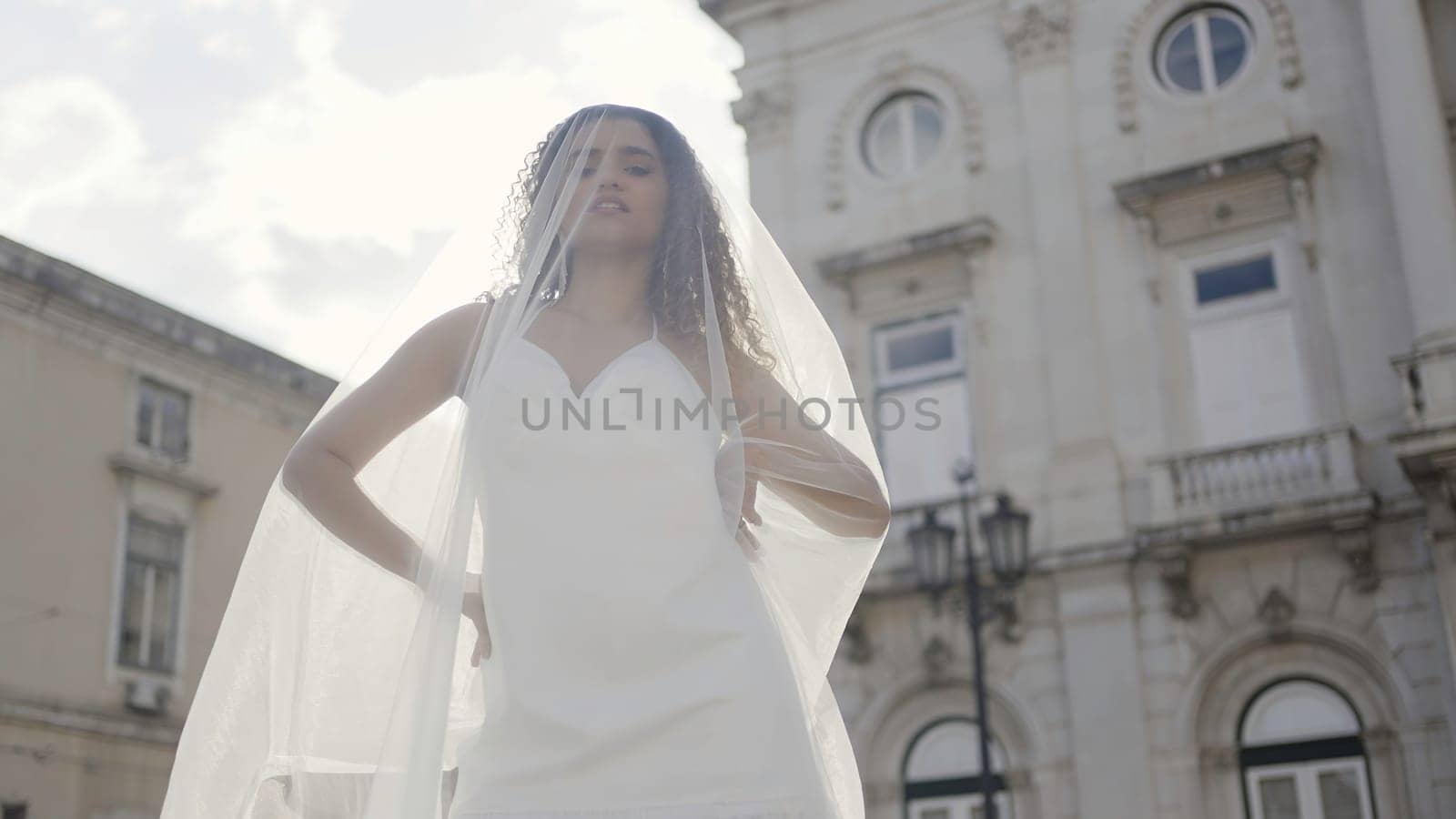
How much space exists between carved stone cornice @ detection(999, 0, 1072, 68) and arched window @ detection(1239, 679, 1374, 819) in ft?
24.7

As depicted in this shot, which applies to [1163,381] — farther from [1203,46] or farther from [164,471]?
[164,471]

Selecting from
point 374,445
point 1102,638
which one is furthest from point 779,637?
point 1102,638

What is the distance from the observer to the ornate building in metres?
14.6

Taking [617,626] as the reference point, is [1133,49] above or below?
above

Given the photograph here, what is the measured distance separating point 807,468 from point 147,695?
19.2 meters

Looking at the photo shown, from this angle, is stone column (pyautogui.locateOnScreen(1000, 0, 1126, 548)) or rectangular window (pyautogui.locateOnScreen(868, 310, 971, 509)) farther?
rectangular window (pyautogui.locateOnScreen(868, 310, 971, 509))

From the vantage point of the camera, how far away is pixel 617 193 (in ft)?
8.72

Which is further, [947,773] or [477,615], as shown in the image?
[947,773]

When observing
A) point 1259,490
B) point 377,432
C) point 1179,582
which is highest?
point 1259,490

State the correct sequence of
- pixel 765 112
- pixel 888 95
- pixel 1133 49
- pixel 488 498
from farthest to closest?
pixel 765 112, pixel 888 95, pixel 1133 49, pixel 488 498

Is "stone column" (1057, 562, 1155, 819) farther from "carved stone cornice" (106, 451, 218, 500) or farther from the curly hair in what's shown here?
the curly hair

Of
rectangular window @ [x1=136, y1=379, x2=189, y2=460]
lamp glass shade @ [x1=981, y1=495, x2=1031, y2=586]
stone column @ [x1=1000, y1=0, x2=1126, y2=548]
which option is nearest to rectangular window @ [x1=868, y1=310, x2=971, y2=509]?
stone column @ [x1=1000, y1=0, x2=1126, y2=548]

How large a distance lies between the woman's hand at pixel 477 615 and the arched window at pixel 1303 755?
1408 centimetres

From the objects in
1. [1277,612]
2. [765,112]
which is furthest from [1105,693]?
[765,112]
